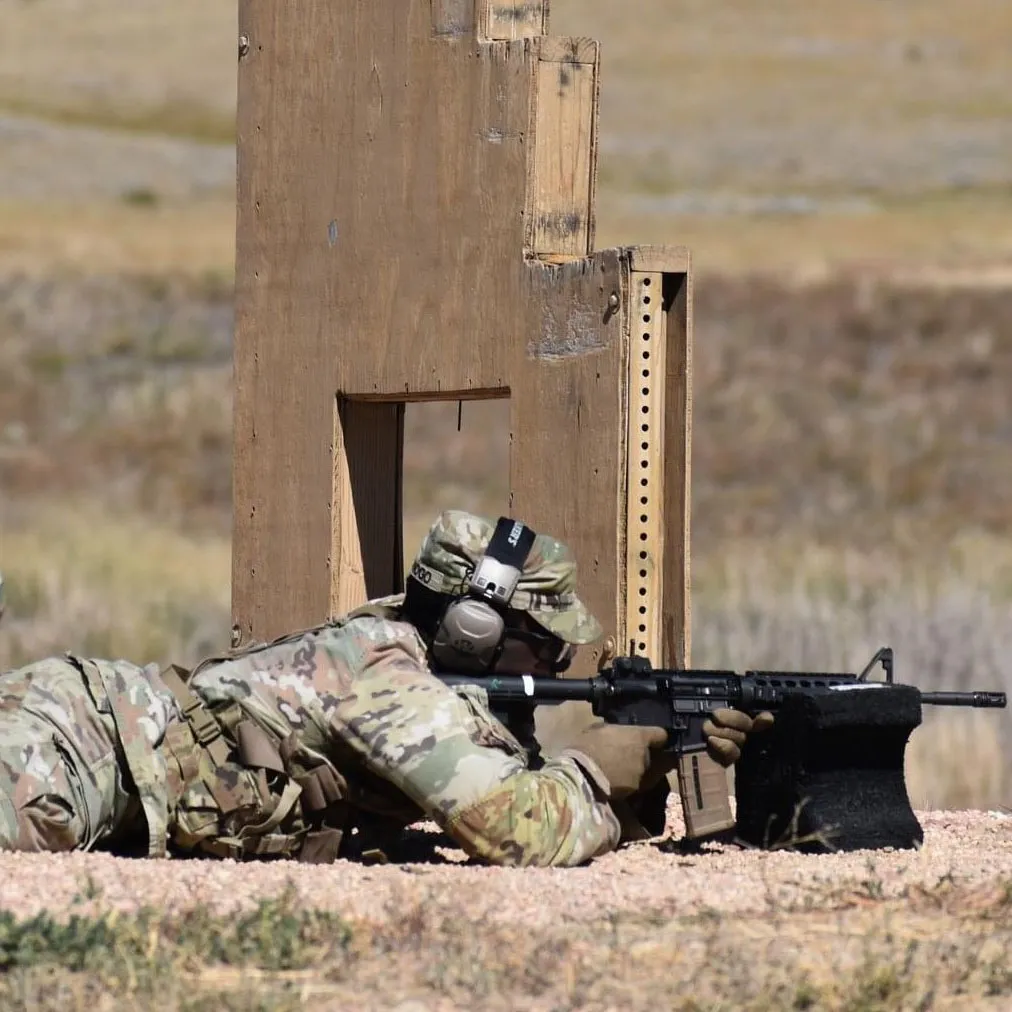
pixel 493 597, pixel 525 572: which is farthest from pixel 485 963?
pixel 525 572

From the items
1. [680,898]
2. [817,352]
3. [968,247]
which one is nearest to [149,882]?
[680,898]

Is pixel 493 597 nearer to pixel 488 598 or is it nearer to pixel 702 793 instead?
pixel 488 598

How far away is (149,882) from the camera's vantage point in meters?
4.70

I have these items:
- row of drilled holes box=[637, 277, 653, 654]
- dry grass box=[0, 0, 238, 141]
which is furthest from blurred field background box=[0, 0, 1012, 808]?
row of drilled holes box=[637, 277, 653, 654]

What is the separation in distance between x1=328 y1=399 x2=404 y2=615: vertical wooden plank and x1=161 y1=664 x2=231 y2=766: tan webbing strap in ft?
5.26

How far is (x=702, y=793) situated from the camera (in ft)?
18.2

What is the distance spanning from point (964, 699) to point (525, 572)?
4.54ft

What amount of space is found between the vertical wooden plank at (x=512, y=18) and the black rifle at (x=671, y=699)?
2096mm

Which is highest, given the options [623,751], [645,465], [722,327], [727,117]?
[727,117]

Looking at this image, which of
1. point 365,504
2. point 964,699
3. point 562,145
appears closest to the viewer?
point 964,699

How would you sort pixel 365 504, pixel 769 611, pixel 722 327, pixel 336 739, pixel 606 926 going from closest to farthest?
pixel 606 926
pixel 336 739
pixel 365 504
pixel 769 611
pixel 722 327

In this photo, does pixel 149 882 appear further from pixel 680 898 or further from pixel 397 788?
pixel 680 898

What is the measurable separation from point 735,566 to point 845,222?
2459 centimetres

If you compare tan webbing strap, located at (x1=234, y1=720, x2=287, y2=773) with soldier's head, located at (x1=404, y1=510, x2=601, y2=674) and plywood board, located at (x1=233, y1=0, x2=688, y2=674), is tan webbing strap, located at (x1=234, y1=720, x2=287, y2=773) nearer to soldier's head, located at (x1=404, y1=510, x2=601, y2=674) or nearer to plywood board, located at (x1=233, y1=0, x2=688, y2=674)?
soldier's head, located at (x1=404, y1=510, x2=601, y2=674)
